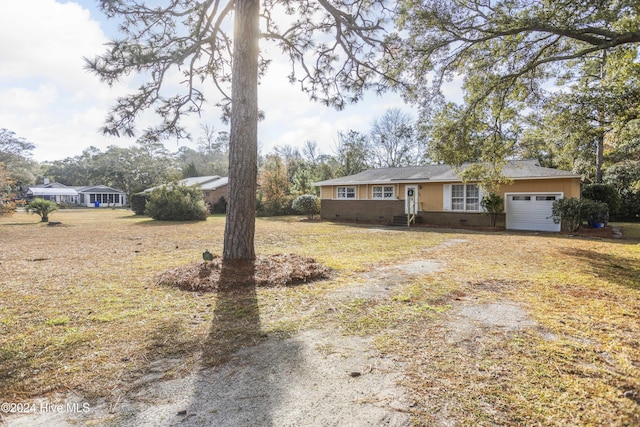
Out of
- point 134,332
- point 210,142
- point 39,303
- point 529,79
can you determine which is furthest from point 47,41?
point 210,142

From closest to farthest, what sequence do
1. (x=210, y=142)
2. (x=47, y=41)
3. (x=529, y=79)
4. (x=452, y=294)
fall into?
1. (x=452, y=294)
2. (x=47, y=41)
3. (x=529, y=79)
4. (x=210, y=142)

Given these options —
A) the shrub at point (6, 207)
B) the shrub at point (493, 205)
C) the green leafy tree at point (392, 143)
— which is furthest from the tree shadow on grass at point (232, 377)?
the green leafy tree at point (392, 143)

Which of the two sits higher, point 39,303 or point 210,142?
point 210,142

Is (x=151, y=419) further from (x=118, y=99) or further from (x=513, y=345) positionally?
(x=118, y=99)

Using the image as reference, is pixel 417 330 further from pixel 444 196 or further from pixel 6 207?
pixel 6 207

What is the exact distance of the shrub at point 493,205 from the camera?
49.1 ft

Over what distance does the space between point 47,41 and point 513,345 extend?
9402 mm

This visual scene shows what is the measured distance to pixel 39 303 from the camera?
413 centimetres

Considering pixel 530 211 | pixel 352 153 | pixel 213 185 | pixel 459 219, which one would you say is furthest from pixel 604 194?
pixel 213 185

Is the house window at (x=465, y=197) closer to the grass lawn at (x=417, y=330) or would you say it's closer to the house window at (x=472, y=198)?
the house window at (x=472, y=198)

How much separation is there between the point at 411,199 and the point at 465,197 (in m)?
2.97

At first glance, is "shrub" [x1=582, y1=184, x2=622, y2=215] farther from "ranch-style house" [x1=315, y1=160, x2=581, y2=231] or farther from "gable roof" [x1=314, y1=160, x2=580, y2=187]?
"gable roof" [x1=314, y1=160, x2=580, y2=187]

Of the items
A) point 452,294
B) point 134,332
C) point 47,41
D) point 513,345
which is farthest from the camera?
point 47,41

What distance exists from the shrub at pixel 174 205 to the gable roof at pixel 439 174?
863cm
